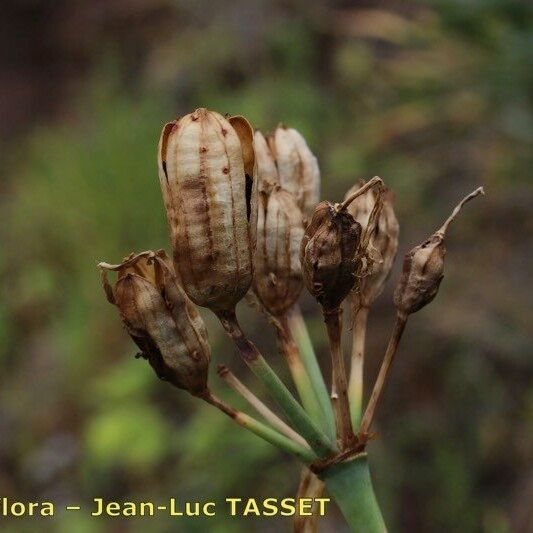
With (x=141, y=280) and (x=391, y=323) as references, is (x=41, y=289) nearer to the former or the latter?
(x=391, y=323)

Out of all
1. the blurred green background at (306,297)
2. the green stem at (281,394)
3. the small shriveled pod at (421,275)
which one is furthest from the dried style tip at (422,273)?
the blurred green background at (306,297)

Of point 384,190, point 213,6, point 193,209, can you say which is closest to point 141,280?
point 193,209

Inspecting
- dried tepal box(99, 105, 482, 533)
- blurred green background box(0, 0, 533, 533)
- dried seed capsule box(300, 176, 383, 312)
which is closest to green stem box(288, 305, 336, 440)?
dried tepal box(99, 105, 482, 533)

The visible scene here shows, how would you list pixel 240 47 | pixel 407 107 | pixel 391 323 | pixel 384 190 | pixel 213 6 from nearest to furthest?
pixel 384 190, pixel 391 323, pixel 407 107, pixel 240 47, pixel 213 6

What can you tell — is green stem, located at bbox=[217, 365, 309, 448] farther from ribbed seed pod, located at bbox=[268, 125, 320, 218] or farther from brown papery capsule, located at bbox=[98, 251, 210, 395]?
ribbed seed pod, located at bbox=[268, 125, 320, 218]

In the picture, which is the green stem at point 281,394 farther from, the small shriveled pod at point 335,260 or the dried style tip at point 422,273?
the dried style tip at point 422,273

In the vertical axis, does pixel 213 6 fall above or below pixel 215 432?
above

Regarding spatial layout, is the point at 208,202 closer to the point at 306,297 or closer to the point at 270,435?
the point at 270,435
